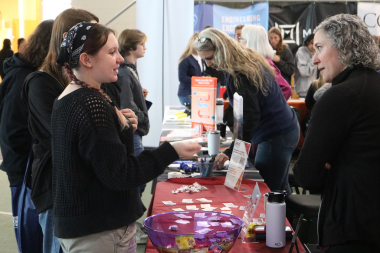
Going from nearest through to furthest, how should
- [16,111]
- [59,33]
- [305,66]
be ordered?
[59,33] < [16,111] < [305,66]

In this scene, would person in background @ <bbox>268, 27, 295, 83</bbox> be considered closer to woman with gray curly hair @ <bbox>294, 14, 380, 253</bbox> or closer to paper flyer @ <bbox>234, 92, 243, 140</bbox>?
paper flyer @ <bbox>234, 92, 243, 140</bbox>

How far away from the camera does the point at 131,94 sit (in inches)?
122

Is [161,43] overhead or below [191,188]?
overhead

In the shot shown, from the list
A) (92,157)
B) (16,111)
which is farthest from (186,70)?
(92,157)

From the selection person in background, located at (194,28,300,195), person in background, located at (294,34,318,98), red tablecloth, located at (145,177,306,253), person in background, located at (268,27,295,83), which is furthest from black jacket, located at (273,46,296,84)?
red tablecloth, located at (145,177,306,253)

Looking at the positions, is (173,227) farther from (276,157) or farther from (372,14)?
(372,14)

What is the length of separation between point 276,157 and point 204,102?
1008 mm

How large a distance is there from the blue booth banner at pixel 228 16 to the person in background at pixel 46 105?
6.83m

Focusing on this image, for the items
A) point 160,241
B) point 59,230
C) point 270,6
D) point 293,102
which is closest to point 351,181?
point 160,241

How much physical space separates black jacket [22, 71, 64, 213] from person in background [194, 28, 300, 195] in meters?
0.94

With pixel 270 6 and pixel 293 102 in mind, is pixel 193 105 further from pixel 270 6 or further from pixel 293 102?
pixel 270 6

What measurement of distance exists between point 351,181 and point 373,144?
0.41ft

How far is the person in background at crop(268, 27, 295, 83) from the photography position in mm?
6102

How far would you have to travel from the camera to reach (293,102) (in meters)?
6.10
